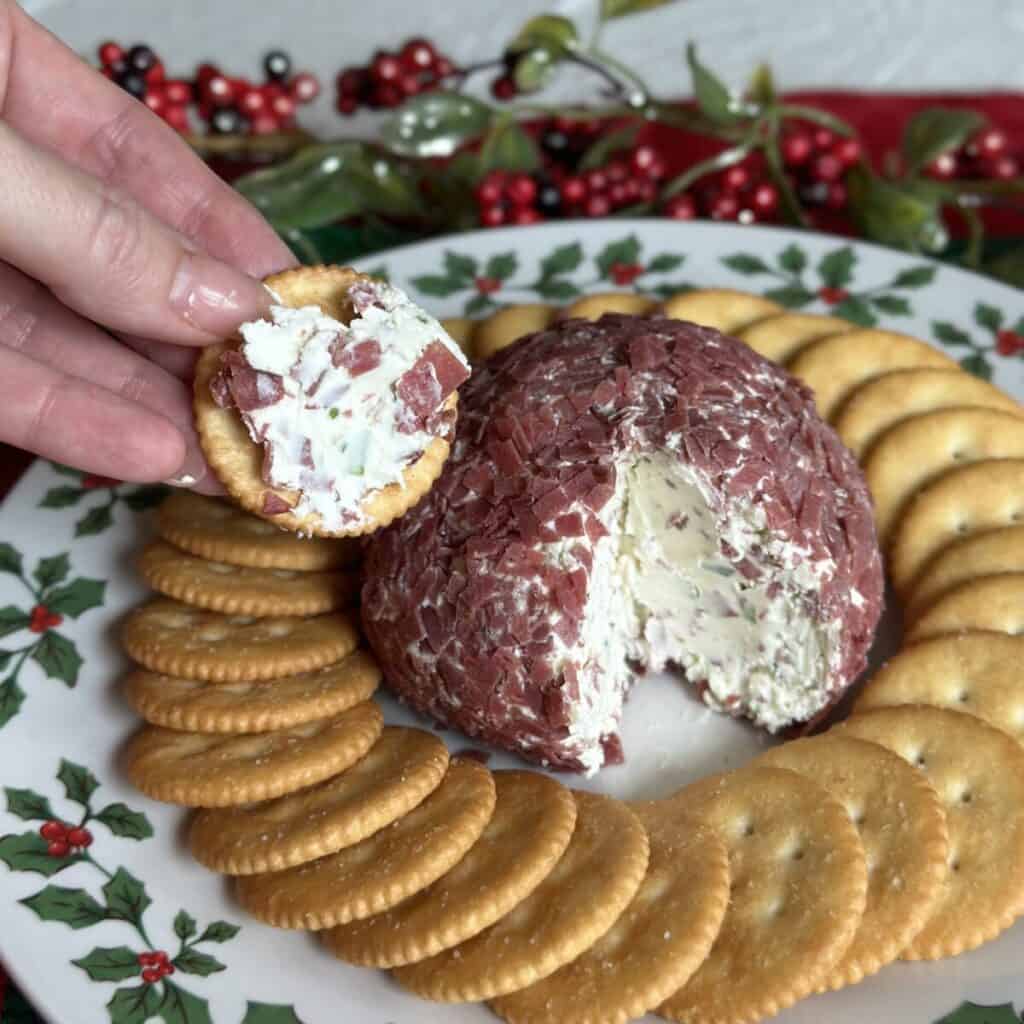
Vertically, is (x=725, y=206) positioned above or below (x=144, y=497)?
below

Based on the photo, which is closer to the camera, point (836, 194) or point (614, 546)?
point (614, 546)

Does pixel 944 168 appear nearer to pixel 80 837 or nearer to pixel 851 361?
pixel 851 361

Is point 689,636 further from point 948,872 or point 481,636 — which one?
point 948,872

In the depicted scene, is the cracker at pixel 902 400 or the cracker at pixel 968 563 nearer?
the cracker at pixel 968 563

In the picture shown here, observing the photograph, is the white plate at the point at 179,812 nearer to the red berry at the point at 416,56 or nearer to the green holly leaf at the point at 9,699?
the green holly leaf at the point at 9,699

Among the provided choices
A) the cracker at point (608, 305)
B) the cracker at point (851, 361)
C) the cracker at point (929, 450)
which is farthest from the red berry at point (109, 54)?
the cracker at point (929, 450)

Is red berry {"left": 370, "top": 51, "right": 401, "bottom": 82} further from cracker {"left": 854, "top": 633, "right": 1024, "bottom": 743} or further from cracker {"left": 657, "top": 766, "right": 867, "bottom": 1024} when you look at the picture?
cracker {"left": 657, "top": 766, "right": 867, "bottom": 1024}

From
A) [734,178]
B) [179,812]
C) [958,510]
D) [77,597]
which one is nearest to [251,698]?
[179,812]
